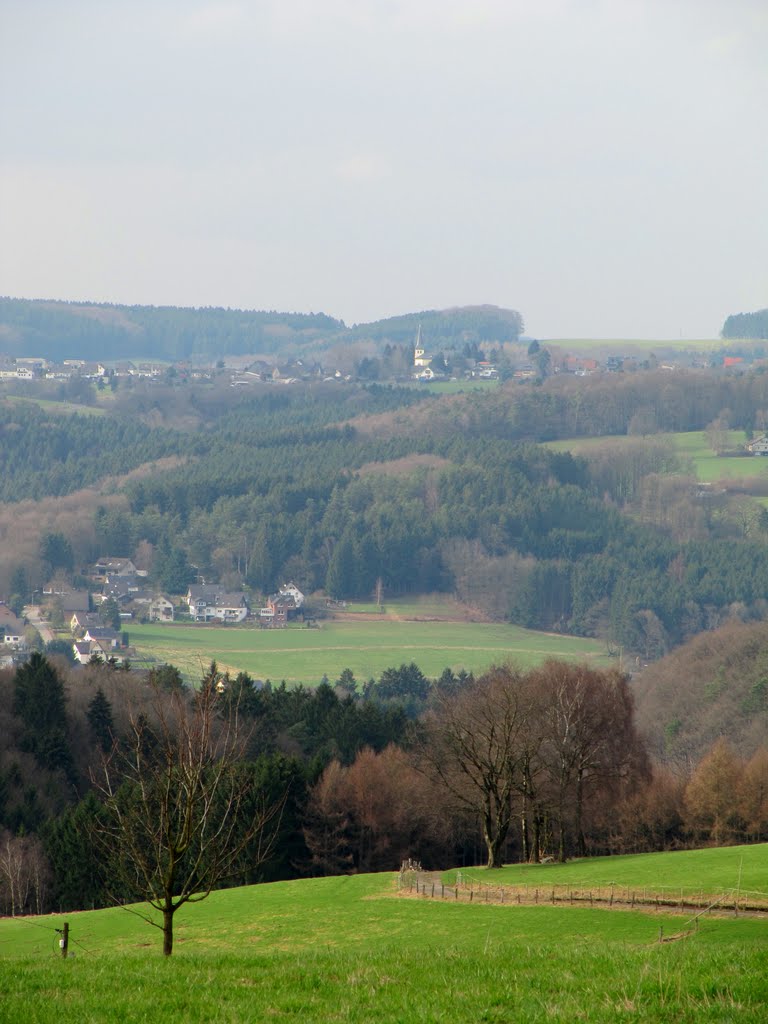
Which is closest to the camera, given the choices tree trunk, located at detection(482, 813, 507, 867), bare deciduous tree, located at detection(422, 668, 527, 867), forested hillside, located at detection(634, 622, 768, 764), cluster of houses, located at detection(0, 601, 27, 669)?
tree trunk, located at detection(482, 813, 507, 867)

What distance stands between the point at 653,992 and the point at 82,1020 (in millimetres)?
4876

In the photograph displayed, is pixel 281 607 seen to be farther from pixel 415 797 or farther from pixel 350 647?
pixel 415 797

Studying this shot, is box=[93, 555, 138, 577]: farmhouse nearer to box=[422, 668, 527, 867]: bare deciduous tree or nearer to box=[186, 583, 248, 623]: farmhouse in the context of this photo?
box=[186, 583, 248, 623]: farmhouse

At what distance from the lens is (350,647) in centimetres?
Result: 12838

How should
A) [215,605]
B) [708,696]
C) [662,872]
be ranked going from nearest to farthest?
[662,872], [708,696], [215,605]

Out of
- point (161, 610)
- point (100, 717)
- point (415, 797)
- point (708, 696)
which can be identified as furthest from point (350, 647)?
point (415, 797)

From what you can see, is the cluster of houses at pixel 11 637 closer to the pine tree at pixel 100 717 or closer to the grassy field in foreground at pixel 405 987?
the pine tree at pixel 100 717

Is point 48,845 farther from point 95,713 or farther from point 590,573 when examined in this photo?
point 590,573

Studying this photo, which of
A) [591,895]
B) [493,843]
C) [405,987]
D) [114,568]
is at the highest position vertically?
[405,987]

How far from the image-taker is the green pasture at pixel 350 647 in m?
116

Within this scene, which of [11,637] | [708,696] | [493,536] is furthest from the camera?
[493,536]

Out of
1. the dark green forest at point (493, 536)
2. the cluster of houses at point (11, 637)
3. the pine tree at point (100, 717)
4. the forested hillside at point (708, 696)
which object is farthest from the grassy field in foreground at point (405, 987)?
the dark green forest at point (493, 536)

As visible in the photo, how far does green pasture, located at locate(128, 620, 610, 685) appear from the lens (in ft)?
382

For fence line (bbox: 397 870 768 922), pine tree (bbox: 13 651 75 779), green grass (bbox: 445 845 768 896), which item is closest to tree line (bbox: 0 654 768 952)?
pine tree (bbox: 13 651 75 779)
